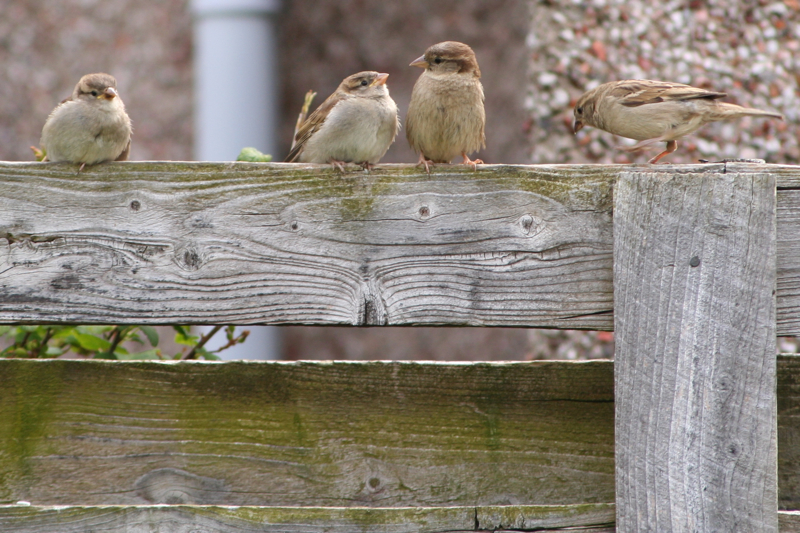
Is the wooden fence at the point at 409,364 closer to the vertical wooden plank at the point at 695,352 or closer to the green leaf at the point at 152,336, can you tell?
the vertical wooden plank at the point at 695,352

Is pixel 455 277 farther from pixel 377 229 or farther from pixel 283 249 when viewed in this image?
pixel 283 249

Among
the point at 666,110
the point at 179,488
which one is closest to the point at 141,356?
the point at 179,488

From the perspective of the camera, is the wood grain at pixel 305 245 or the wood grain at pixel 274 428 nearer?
the wood grain at pixel 305 245

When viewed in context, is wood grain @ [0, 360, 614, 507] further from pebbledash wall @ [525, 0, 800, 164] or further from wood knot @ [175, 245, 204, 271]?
pebbledash wall @ [525, 0, 800, 164]

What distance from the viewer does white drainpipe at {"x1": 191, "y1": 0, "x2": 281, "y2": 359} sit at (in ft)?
17.4

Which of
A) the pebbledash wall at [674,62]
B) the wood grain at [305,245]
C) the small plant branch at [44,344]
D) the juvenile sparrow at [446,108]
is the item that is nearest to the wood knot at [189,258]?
the wood grain at [305,245]

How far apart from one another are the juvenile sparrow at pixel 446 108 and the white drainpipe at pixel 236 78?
93.5 inches

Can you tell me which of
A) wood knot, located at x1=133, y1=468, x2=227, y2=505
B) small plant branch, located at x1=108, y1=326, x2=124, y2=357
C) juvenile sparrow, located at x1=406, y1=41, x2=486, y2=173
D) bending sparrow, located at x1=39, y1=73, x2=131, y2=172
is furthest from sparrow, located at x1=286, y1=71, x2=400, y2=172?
wood knot, located at x1=133, y1=468, x2=227, y2=505

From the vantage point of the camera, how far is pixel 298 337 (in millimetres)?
6348

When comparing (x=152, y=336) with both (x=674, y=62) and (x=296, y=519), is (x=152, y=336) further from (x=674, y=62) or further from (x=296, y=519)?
(x=674, y=62)

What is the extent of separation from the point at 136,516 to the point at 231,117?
3992mm

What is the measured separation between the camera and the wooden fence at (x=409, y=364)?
1651 millimetres

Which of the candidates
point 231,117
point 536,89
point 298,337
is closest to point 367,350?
point 298,337

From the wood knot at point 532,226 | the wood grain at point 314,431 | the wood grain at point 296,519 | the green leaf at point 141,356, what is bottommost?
the wood grain at point 296,519
